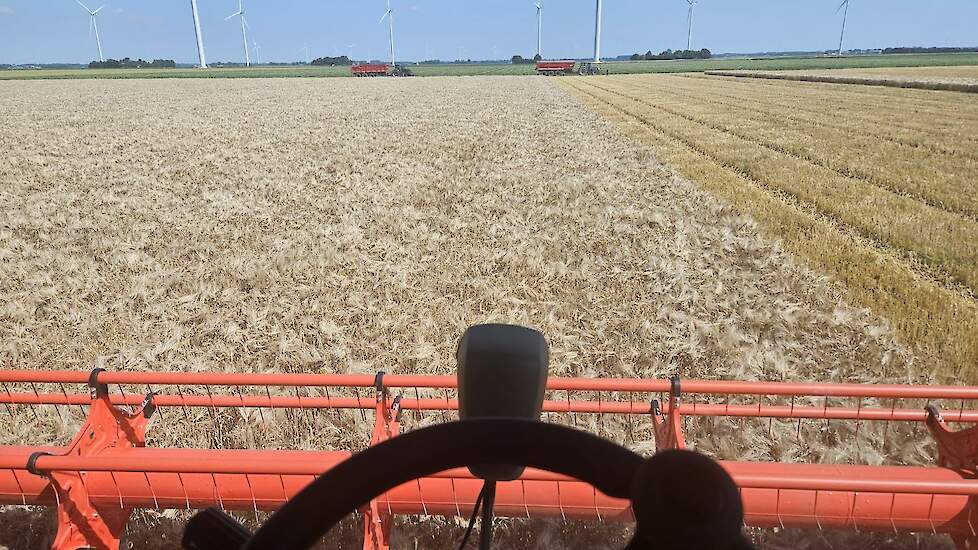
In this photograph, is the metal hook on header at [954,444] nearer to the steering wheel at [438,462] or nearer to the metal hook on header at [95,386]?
the steering wheel at [438,462]

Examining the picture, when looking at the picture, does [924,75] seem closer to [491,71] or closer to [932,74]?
[932,74]

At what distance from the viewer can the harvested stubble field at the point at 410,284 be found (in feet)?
15.3

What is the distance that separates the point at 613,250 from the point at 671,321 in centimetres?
191

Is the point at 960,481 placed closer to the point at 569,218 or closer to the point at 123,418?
the point at 123,418

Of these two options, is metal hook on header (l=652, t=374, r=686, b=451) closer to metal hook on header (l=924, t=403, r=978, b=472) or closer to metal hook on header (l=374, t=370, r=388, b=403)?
metal hook on header (l=924, t=403, r=978, b=472)

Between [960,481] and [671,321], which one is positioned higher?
[960,481]

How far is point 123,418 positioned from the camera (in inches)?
132

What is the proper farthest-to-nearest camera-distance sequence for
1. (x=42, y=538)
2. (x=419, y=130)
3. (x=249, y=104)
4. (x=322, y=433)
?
1. (x=249, y=104)
2. (x=419, y=130)
3. (x=322, y=433)
4. (x=42, y=538)

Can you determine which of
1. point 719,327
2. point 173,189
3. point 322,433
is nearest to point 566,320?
point 719,327

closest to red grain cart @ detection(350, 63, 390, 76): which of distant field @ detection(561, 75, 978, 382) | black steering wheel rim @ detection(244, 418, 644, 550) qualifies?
distant field @ detection(561, 75, 978, 382)

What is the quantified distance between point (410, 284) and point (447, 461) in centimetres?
554

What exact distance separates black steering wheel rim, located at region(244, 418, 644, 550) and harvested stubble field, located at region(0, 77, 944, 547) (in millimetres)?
2663

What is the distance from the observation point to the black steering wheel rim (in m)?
0.81

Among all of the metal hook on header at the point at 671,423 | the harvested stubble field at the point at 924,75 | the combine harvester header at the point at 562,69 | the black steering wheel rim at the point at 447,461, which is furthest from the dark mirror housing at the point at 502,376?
the combine harvester header at the point at 562,69
